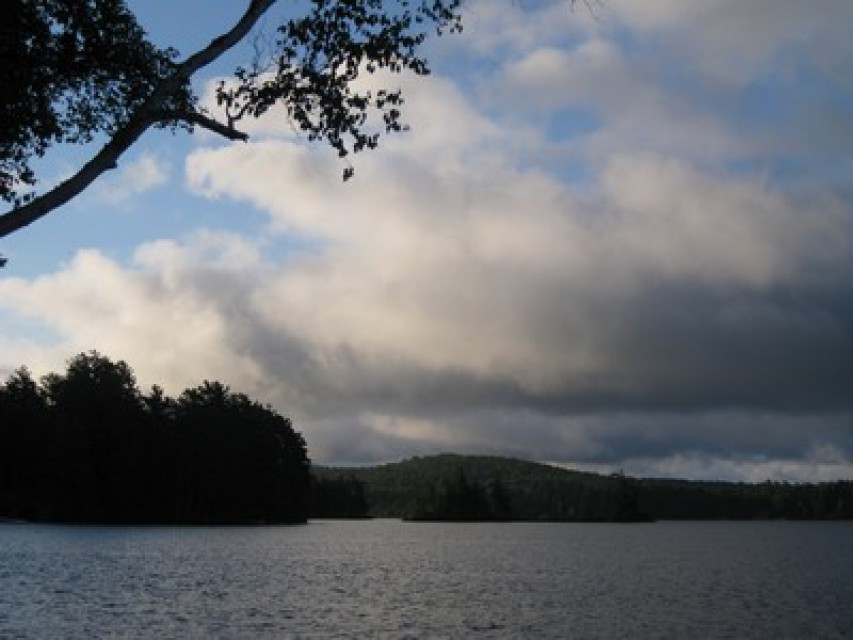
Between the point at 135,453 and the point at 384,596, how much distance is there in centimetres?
10671

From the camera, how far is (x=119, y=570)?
220ft

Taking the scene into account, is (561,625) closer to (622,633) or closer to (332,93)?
(622,633)

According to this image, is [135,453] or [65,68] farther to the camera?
[135,453]

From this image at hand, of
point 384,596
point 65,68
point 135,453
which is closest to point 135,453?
point 135,453

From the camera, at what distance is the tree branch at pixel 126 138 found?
16234 mm

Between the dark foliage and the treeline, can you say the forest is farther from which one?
the dark foliage

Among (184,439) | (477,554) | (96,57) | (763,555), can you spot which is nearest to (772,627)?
(96,57)

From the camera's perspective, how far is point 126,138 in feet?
54.3

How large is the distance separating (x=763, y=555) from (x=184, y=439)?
9664cm

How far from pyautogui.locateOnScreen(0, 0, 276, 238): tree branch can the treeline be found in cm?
12629

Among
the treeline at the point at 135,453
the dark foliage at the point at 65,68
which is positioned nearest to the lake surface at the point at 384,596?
the dark foliage at the point at 65,68

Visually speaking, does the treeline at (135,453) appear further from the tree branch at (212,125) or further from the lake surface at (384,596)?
the tree branch at (212,125)

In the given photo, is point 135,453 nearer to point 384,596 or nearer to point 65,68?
point 384,596

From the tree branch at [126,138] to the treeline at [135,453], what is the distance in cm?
12629
